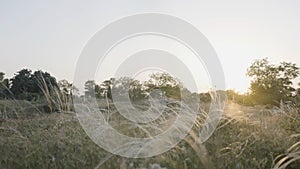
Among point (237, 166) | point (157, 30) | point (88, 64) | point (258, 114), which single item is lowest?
point (237, 166)

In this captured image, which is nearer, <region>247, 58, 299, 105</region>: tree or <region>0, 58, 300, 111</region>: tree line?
<region>0, 58, 300, 111</region>: tree line

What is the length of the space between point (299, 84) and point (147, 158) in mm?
6505

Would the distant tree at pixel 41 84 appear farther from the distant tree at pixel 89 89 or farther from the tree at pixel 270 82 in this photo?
the tree at pixel 270 82

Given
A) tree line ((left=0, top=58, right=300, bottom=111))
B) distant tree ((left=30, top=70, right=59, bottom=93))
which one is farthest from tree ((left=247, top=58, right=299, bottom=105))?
distant tree ((left=30, top=70, right=59, bottom=93))

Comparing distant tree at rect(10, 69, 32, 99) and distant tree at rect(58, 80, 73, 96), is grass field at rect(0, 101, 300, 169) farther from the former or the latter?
distant tree at rect(10, 69, 32, 99)

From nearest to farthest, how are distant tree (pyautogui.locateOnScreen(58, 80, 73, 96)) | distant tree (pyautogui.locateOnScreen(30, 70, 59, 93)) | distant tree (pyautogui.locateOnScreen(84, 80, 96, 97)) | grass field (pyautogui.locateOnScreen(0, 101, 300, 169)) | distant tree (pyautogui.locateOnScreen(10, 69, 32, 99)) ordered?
grass field (pyautogui.locateOnScreen(0, 101, 300, 169)), distant tree (pyautogui.locateOnScreen(84, 80, 96, 97)), distant tree (pyautogui.locateOnScreen(58, 80, 73, 96)), distant tree (pyautogui.locateOnScreen(30, 70, 59, 93)), distant tree (pyautogui.locateOnScreen(10, 69, 32, 99))

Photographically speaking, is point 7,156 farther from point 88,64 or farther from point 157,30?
point 157,30

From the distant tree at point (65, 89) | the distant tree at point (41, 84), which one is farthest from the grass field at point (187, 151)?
the distant tree at point (41, 84)

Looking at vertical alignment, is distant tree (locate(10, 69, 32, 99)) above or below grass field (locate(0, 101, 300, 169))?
above

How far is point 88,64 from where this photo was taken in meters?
5.27

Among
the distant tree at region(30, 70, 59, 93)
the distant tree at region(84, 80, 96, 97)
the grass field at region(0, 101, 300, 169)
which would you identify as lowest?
the grass field at region(0, 101, 300, 169)

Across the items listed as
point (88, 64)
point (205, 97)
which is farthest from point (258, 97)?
point (88, 64)

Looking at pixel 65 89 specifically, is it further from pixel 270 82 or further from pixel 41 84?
pixel 270 82

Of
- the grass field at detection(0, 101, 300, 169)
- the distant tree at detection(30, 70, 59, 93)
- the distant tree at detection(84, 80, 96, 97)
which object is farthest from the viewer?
the distant tree at detection(30, 70, 59, 93)
